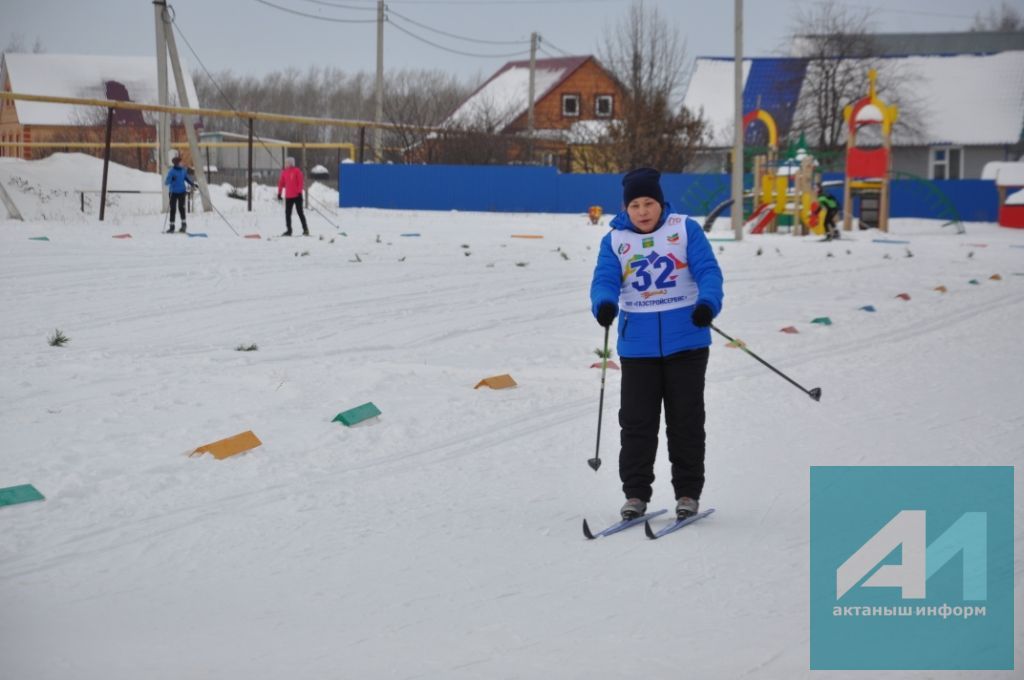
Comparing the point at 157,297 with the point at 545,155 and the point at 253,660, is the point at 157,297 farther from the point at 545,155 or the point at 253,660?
the point at 545,155

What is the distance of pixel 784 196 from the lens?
2783 centimetres

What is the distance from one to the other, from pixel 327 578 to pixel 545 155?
138 feet

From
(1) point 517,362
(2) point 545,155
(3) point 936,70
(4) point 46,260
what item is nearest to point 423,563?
(1) point 517,362

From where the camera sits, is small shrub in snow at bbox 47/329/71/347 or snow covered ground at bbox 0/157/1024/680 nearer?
snow covered ground at bbox 0/157/1024/680

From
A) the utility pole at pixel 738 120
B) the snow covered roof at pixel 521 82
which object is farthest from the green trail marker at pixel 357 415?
the snow covered roof at pixel 521 82

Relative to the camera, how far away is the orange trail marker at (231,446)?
6.66m

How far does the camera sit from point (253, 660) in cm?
384

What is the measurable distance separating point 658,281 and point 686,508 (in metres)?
1.04

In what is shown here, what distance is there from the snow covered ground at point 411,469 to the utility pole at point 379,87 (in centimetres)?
2688

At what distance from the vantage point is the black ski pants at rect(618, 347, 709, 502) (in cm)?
560

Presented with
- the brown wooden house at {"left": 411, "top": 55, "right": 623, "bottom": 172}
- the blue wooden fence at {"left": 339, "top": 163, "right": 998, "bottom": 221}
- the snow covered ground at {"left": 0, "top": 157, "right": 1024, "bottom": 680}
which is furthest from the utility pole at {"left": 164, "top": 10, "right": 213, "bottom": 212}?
the brown wooden house at {"left": 411, "top": 55, "right": 623, "bottom": 172}

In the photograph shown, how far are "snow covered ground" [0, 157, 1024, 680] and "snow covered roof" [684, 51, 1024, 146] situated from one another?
118ft

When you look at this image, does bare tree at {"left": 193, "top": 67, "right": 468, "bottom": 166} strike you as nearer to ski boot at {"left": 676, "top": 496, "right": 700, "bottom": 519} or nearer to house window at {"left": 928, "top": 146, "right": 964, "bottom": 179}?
house window at {"left": 928, "top": 146, "right": 964, "bottom": 179}

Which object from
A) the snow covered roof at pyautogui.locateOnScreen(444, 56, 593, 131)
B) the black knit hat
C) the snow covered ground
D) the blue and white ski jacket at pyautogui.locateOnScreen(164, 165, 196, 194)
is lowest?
the snow covered ground
